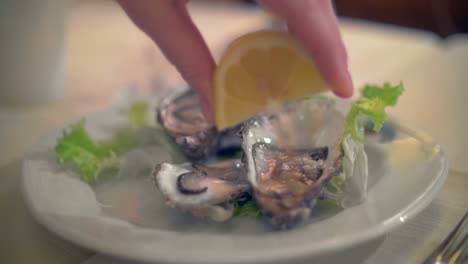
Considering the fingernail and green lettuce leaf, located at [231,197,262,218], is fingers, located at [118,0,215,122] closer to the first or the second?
the fingernail

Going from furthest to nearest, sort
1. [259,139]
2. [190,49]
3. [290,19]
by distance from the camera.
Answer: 1. [259,139]
2. [190,49]
3. [290,19]

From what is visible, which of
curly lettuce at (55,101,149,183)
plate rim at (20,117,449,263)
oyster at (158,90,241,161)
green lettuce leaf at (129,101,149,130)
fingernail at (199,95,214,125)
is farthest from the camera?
green lettuce leaf at (129,101,149,130)

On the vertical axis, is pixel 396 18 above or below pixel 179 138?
below

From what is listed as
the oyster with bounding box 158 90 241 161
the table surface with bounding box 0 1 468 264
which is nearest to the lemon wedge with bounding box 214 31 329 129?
the oyster with bounding box 158 90 241 161

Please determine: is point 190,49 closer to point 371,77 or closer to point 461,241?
point 461,241

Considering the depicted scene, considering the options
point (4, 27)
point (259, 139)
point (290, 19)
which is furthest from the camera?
point (4, 27)

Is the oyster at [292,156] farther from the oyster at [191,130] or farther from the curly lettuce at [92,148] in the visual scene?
the curly lettuce at [92,148]

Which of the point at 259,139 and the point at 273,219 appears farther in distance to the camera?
the point at 259,139

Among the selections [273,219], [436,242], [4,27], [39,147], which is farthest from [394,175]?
[4,27]
